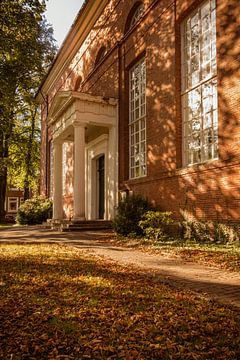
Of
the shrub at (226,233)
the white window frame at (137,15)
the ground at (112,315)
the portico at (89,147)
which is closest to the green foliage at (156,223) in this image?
the shrub at (226,233)

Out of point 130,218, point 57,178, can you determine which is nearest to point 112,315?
point 130,218

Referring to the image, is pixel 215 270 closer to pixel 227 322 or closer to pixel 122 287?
pixel 122 287

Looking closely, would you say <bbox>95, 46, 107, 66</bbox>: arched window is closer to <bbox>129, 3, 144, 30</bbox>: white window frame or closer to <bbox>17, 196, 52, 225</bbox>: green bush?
<bbox>129, 3, 144, 30</bbox>: white window frame

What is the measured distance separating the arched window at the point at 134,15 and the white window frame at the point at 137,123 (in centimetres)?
179

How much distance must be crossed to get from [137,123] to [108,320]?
1135cm

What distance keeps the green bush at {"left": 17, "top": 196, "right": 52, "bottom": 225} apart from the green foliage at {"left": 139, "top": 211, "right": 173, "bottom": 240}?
44.4 feet

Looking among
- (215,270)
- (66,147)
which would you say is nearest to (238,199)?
(215,270)

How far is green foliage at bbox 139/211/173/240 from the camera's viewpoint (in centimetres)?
982

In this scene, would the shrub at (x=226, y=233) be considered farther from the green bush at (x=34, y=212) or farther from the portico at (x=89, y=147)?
the green bush at (x=34, y=212)

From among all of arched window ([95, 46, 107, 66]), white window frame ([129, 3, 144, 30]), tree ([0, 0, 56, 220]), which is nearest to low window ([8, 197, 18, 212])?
tree ([0, 0, 56, 220])

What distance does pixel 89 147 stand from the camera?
60.2 ft

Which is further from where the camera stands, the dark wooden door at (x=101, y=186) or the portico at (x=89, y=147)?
the dark wooden door at (x=101, y=186)

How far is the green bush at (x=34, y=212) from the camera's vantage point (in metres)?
22.3

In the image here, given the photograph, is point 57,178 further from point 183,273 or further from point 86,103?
point 183,273
